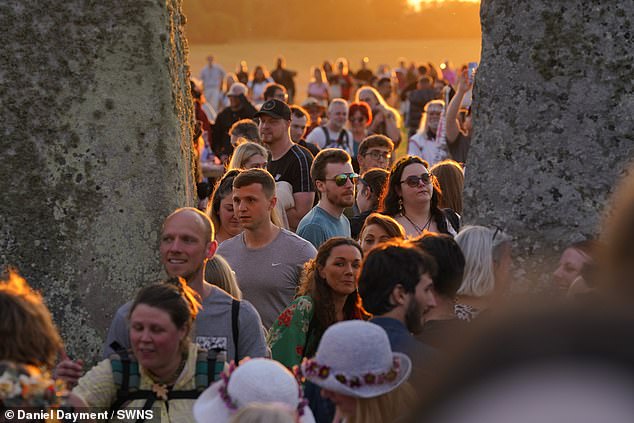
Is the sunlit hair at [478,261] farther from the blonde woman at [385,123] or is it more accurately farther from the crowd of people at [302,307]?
the blonde woman at [385,123]

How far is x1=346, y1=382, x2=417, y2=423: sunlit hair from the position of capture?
3555mm

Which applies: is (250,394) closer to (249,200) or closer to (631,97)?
(631,97)

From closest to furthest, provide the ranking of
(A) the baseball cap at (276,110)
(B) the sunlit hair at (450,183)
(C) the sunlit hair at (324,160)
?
(C) the sunlit hair at (324,160) → (B) the sunlit hair at (450,183) → (A) the baseball cap at (276,110)

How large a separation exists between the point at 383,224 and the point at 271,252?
745mm

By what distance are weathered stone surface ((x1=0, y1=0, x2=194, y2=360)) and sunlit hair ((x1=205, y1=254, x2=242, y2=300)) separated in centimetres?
29

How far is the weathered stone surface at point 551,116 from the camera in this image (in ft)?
16.2

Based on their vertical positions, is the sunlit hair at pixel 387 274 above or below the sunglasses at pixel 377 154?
above

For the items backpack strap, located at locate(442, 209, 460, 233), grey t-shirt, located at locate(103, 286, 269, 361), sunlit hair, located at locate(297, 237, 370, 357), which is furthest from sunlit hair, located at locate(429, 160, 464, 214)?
grey t-shirt, located at locate(103, 286, 269, 361)

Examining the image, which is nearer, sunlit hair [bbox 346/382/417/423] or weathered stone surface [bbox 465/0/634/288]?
sunlit hair [bbox 346/382/417/423]

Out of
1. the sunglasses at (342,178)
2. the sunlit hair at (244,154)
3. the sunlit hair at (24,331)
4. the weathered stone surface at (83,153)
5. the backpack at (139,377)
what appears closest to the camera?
the sunlit hair at (24,331)

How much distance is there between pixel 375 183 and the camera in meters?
8.05

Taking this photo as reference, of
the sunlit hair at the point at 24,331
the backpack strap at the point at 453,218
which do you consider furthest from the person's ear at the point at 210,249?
the backpack strap at the point at 453,218

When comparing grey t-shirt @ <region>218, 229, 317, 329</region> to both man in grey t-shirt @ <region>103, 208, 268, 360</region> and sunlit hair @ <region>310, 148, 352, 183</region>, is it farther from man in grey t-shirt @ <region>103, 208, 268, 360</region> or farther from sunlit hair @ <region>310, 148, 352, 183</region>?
sunlit hair @ <region>310, 148, 352, 183</region>

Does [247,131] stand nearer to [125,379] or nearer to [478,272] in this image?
[478,272]
